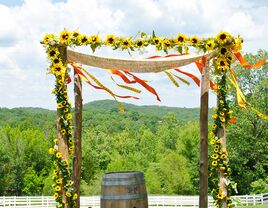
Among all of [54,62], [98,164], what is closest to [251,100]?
[98,164]

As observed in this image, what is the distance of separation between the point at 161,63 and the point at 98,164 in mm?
35257

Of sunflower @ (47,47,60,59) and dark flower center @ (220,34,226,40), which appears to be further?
sunflower @ (47,47,60,59)

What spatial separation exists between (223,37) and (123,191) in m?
2.65

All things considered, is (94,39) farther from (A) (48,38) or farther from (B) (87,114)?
(B) (87,114)

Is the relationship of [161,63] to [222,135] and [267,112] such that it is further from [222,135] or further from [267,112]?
Result: [267,112]

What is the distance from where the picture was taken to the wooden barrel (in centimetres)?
725

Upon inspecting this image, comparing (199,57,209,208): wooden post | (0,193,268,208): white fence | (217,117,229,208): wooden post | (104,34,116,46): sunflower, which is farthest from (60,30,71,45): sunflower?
(0,193,268,208): white fence

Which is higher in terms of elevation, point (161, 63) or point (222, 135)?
point (161, 63)

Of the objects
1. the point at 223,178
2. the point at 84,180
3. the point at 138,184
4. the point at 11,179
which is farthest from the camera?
the point at 11,179

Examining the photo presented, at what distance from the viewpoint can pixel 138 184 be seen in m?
7.35

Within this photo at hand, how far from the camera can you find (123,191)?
7.27 meters

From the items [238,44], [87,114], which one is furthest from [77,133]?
[87,114]

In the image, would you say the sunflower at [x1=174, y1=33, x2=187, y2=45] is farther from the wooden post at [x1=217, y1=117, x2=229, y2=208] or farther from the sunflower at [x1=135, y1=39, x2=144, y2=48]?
the wooden post at [x1=217, y1=117, x2=229, y2=208]

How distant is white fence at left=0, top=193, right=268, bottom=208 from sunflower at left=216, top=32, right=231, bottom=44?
12382mm
